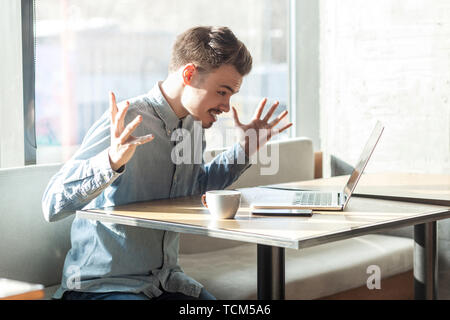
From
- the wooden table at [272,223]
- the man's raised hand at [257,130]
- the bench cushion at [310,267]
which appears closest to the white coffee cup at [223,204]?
the wooden table at [272,223]

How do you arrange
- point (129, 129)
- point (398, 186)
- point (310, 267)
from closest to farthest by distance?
point (129, 129)
point (398, 186)
point (310, 267)

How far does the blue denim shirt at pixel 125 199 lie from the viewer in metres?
1.65

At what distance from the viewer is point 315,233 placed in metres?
1.42

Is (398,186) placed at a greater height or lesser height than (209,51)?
lesser

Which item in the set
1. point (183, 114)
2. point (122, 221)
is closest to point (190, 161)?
point (183, 114)

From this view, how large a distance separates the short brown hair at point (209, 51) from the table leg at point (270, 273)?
568 mm

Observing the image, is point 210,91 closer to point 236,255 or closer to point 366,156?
point 366,156

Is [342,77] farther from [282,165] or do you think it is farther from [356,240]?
[356,240]

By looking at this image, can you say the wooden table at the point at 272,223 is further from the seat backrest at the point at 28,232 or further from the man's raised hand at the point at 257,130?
the seat backrest at the point at 28,232

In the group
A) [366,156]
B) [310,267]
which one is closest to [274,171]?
[310,267]

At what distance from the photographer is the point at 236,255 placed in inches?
105

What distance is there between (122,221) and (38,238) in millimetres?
638

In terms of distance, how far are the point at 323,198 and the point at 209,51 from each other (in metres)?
0.55

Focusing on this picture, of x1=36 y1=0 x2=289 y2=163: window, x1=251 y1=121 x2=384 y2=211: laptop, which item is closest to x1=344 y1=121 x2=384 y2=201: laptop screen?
x1=251 y1=121 x2=384 y2=211: laptop
